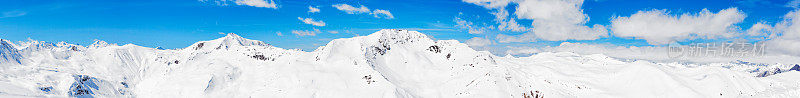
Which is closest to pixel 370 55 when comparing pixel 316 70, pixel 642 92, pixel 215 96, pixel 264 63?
pixel 316 70

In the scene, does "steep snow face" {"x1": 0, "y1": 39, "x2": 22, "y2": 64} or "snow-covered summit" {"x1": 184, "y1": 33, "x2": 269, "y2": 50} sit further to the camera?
"snow-covered summit" {"x1": 184, "y1": 33, "x2": 269, "y2": 50}

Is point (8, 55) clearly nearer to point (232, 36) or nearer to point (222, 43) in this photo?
point (222, 43)

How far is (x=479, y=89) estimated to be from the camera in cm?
8262

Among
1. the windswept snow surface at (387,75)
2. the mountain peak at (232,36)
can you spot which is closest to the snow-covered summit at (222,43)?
the mountain peak at (232,36)

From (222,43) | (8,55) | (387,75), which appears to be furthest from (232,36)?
(387,75)

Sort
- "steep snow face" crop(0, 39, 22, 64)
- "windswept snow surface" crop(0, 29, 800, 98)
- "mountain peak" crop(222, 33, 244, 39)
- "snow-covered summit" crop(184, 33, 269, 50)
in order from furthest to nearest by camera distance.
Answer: "mountain peak" crop(222, 33, 244, 39) → "snow-covered summit" crop(184, 33, 269, 50) → "steep snow face" crop(0, 39, 22, 64) → "windswept snow surface" crop(0, 29, 800, 98)

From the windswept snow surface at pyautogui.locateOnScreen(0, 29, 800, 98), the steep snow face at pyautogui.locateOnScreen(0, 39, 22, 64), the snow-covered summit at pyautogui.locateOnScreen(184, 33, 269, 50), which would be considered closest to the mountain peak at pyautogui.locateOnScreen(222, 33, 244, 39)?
the snow-covered summit at pyautogui.locateOnScreen(184, 33, 269, 50)

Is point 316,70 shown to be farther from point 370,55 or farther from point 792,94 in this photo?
point 792,94

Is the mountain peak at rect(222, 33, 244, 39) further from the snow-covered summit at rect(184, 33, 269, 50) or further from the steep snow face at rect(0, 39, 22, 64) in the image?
the steep snow face at rect(0, 39, 22, 64)

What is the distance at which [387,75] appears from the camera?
4031 inches

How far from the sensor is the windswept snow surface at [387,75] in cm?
7344

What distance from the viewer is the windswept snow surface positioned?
241 ft

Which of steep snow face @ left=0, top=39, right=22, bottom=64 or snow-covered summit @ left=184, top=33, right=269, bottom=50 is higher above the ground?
snow-covered summit @ left=184, top=33, right=269, bottom=50

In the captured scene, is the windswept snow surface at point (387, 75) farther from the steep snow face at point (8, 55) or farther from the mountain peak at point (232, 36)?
the mountain peak at point (232, 36)
